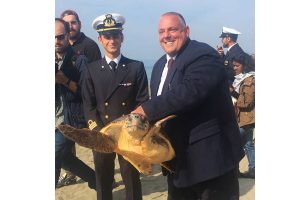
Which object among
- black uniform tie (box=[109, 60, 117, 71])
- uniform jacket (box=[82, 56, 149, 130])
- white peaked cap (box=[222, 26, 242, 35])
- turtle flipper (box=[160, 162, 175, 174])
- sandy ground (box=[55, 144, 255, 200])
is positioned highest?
white peaked cap (box=[222, 26, 242, 35])

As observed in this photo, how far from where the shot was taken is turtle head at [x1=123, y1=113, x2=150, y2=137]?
2.03 meters

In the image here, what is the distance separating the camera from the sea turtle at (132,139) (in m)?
2.06

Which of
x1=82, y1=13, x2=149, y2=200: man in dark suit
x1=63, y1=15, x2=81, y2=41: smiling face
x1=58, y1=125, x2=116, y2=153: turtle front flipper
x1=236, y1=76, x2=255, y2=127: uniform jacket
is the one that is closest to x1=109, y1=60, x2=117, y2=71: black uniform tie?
x1=82, y1=13, x2=149, y2=200: man in dark suit

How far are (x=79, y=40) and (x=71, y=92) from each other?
10.8 inches

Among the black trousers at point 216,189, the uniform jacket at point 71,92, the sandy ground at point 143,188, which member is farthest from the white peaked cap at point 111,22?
the black trousers at point 216,189

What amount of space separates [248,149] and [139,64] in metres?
0.71

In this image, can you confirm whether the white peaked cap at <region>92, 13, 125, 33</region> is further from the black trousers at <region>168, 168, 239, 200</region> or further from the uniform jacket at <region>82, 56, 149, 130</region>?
the black trousers at <region>168, 168, 239, 200</region>

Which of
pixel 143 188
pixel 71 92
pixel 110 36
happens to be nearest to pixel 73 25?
pixel 110 36

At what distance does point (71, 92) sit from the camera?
8.09ft

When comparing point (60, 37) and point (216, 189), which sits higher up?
point (60, 37)

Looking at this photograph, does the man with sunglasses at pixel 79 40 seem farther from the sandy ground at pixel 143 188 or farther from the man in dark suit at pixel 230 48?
the man in dark suit at pixel 230 48

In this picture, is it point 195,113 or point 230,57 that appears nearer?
point 195,113

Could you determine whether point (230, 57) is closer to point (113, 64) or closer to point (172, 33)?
point (172, 33)
